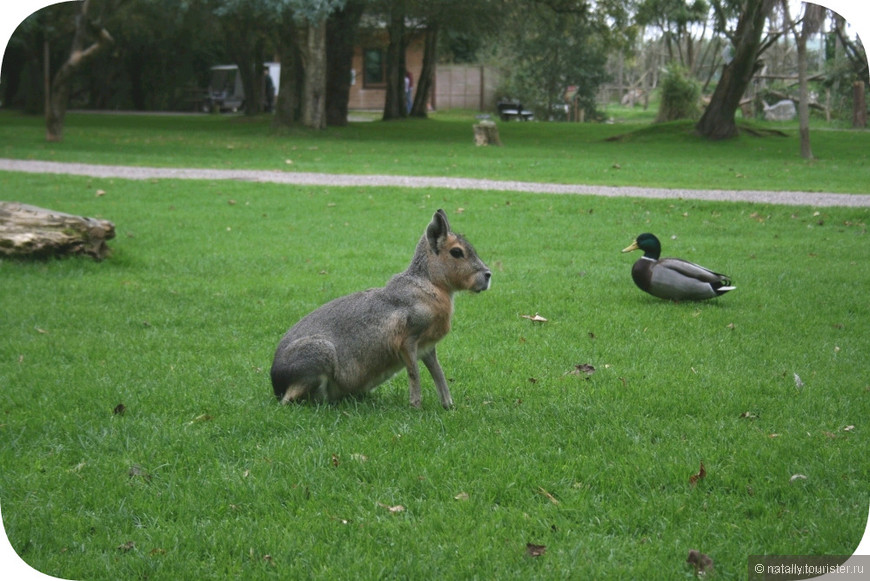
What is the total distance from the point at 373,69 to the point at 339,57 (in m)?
27.4

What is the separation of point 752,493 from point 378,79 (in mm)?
62712

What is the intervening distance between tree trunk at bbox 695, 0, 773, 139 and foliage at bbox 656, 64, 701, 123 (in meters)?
7.63

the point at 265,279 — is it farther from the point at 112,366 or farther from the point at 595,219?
the point at 595,219

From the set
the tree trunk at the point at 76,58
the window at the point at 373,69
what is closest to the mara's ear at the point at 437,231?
the tree trunk at the point at 76,58

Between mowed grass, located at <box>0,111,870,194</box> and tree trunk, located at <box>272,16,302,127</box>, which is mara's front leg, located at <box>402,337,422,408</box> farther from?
tree trunk, located at <box>272,16,302,127</box>

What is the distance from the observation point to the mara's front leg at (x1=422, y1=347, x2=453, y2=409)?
6344 millimetres

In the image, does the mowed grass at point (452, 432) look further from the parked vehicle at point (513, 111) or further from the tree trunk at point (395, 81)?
the parked vehicle at point (513, 111)

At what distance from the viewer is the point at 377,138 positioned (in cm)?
3484

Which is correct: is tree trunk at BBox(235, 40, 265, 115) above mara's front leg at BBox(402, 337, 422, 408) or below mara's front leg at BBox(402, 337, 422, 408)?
above

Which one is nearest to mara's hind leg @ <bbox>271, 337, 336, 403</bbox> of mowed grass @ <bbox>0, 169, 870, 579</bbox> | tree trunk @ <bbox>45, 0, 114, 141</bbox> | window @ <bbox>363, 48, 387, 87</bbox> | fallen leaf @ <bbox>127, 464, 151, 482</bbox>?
mowed grass @ <bbox>0, 169, 870, 579</bbox>

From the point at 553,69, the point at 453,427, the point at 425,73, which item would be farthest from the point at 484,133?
the point at 453,427

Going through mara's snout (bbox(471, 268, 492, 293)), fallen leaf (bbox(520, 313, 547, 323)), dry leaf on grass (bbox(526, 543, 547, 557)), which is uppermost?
mara's snout (bbox(471, 268, 492, 293))

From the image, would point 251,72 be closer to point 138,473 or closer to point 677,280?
point 677,280

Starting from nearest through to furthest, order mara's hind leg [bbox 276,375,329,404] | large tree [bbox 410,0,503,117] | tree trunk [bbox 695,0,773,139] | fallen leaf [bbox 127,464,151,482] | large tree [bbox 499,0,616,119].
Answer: fallen leaf [bbox 127,464,151,482]
mara's hind leg [bbox 276,375,329,404]
tree trunk [bbox 695,0,773,139]
large tree [bbox 410,0,503,117]
large tree [bbox 499,0,616,119]
